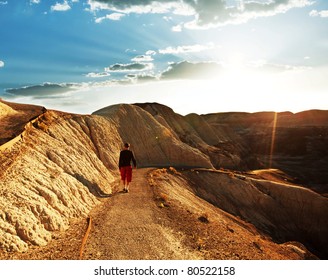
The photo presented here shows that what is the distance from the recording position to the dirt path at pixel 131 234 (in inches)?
326

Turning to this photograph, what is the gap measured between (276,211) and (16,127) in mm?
28838

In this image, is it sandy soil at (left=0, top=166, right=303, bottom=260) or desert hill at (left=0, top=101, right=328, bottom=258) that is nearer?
sandy soil at (left=0, top=166, right=303, bottom=260)

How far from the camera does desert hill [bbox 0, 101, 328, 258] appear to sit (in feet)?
32.8

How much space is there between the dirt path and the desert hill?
52cm

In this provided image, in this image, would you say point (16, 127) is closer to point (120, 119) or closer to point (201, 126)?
point (120, 119)

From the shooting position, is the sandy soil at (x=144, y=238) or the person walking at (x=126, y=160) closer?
the sandy soil at (x=144, y=238)

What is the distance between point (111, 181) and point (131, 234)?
34.3 feet

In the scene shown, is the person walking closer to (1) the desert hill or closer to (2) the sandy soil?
(1) the desert hill

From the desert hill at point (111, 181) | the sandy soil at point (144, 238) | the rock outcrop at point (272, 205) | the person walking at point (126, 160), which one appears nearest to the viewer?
the sandy soil at point (144, 238)

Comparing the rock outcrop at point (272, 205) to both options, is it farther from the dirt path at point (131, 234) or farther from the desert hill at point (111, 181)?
the dirt path at point (131, 234)

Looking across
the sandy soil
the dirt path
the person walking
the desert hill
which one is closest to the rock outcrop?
the desert hill

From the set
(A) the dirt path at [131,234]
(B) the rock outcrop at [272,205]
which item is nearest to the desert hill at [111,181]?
(B) the rock outcrop at [272,205]

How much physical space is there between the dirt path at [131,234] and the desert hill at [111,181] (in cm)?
52
